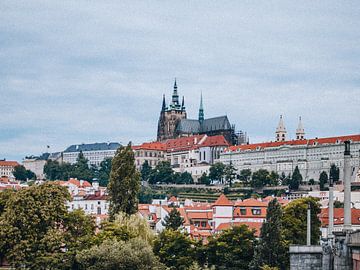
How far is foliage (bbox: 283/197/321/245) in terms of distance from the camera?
69.9 meters

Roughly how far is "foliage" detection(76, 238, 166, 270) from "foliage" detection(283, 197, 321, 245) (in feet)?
51.6

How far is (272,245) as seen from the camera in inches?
2507

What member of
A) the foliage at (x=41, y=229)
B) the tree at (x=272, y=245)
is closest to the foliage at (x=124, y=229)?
the foliage at (x=41, y=229)

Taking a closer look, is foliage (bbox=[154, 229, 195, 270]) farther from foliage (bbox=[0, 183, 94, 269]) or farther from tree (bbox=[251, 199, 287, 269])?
foliage (bbox=[0, 183, 94, 269])

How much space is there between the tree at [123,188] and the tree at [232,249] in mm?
6590

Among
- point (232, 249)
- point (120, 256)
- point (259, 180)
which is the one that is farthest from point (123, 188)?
point (259, 180)

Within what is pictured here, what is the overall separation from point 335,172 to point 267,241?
128250mm

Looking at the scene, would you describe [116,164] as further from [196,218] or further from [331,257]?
[196,218]

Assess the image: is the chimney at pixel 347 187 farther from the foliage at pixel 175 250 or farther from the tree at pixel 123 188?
the tree at pixel 123 188

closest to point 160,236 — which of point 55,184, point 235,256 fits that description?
point 235,256

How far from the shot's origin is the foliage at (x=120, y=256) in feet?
177

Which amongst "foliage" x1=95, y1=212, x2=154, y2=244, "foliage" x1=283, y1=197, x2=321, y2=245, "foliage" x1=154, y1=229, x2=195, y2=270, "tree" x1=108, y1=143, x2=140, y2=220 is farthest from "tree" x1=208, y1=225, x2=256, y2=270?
"tree" x1=108, y1=143, x2=140, y2=220

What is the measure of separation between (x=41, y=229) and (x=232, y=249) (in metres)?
15.2

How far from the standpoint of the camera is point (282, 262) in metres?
64.3
